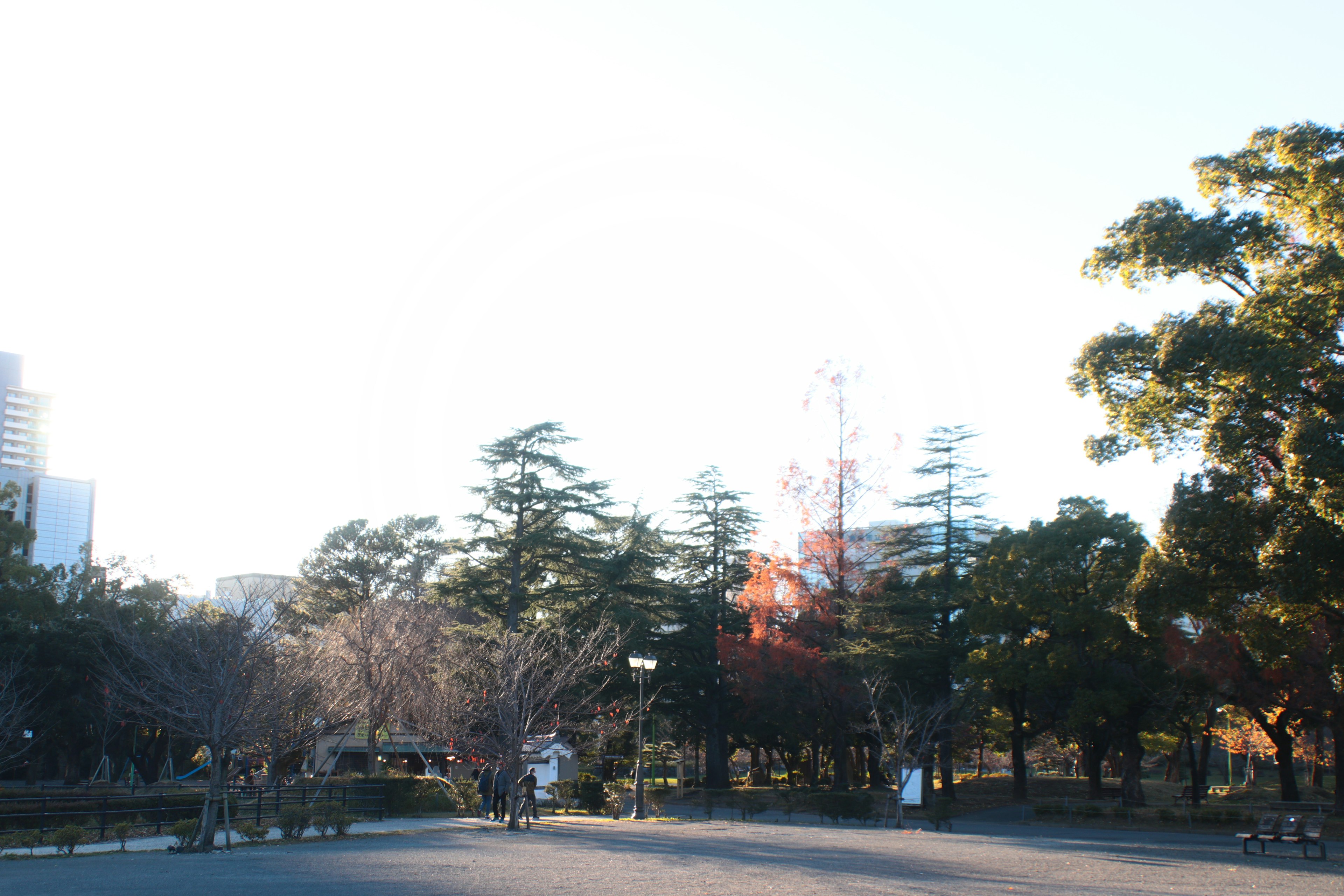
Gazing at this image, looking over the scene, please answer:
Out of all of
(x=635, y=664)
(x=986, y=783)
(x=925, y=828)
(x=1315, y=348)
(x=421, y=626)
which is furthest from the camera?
(x=986, y=783)

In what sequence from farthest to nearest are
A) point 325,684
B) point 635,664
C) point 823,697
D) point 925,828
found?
point 823,697 < point 925,828 < point 325,684 < point 635,664

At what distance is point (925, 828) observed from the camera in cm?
3039

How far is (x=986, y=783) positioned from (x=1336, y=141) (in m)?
34.6

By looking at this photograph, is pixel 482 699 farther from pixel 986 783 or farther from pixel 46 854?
pixel 986 783

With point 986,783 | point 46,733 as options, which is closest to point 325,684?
point 46,733

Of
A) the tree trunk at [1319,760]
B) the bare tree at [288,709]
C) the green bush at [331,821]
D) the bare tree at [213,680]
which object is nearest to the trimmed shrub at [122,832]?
the bare tree at [213,680]

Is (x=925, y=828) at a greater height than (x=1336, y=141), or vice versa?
(x=1336, y=141)

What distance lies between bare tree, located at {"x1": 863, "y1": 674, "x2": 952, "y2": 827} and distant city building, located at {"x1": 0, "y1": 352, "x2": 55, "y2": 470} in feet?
517

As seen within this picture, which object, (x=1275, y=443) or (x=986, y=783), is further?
(x=986, y=783)

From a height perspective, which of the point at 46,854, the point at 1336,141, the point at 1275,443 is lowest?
the point at 46,854

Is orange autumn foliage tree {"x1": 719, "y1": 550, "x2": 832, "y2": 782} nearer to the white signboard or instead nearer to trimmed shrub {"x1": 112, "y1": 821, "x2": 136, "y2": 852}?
the white signboard

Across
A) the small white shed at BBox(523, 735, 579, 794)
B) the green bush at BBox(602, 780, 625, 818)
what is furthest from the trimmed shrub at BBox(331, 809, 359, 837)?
the green bush at BBox(602, 780, 625, 818)

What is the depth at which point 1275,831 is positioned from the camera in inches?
752

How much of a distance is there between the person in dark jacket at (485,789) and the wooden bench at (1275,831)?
692 inches
